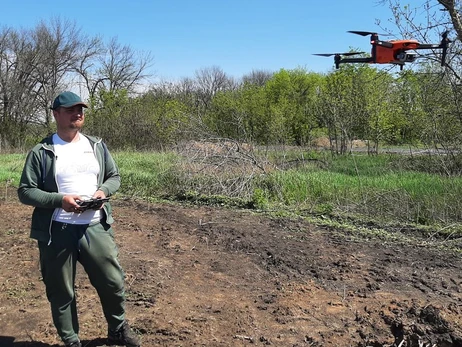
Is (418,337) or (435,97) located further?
(435,97)

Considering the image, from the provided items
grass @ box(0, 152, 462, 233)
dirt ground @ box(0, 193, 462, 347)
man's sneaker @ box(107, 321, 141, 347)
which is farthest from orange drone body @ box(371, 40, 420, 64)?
grass @ box(0, 152, 462, 233)

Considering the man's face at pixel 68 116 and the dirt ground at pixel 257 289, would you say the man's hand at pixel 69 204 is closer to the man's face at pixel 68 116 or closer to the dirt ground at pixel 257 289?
the man's face at pixel 68 116

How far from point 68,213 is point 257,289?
2121 millimetres

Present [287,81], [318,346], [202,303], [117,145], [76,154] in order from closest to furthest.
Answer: [76,154], [318,346], [202,303], [117,145], [287,81]

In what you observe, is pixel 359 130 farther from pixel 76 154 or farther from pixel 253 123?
pixel 76 154

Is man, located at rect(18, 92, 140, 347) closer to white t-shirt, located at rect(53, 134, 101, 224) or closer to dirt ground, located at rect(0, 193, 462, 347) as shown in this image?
white t-shirt, located at rect(53, 134, 101, 224)

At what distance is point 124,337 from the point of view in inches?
121

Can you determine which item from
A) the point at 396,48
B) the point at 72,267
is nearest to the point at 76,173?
the point at 72,267

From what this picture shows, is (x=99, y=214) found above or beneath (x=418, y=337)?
above

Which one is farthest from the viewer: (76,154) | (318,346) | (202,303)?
(202,303)

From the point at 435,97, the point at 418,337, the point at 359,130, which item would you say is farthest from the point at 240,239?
the point at 359,130

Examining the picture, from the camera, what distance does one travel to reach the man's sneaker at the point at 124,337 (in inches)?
121

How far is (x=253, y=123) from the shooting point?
2169 centimetres

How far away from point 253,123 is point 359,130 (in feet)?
17.6
